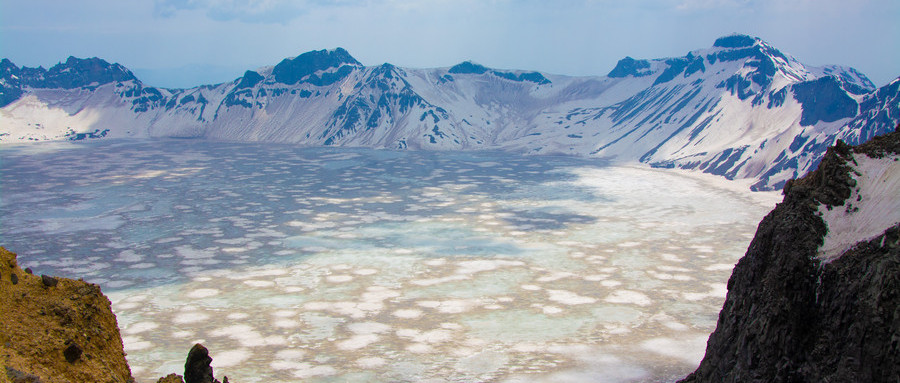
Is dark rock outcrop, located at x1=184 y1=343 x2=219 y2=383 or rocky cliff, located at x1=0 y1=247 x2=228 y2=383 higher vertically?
rocky cliff, located at x1=0 y1=247 x2=228 y2=383

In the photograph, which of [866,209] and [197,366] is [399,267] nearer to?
[197,366]

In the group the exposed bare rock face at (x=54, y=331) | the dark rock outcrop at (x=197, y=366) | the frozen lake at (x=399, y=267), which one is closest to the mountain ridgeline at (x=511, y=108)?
the frozen lake at (x=399, y=267)

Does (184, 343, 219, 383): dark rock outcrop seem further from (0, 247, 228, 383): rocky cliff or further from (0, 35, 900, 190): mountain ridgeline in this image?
(0, 35, 900, 190): mountain ridgeline

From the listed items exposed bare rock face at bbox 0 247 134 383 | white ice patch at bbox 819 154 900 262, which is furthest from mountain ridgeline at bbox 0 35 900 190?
exposed bare rock face at bbox 0 247 134 383

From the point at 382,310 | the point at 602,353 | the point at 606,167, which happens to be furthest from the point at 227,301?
the point at 606,167

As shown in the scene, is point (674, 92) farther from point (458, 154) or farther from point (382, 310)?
point (382, 310)

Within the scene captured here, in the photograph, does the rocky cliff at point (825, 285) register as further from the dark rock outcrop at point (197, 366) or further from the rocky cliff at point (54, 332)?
the rocky cliff at point (54, 332)
